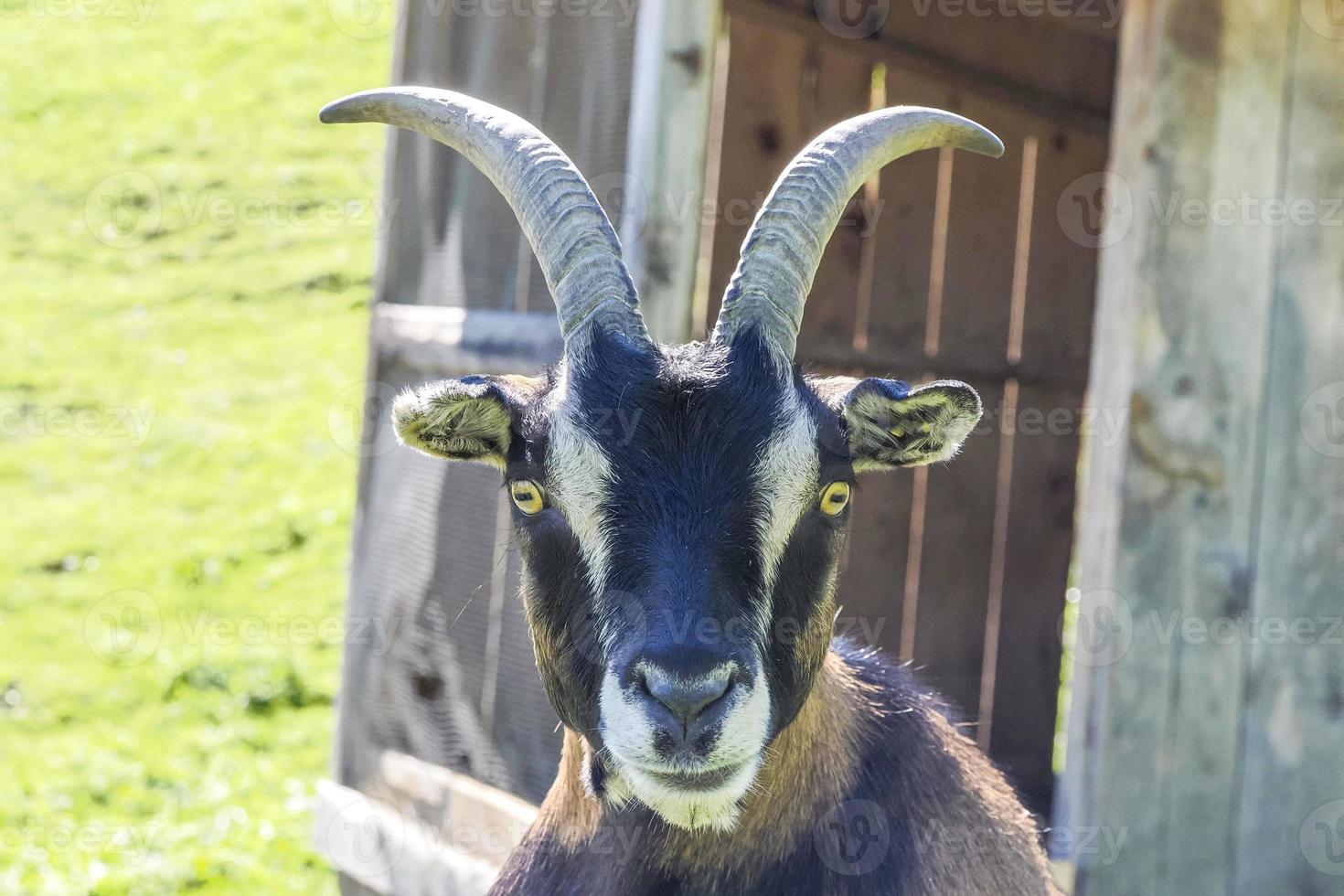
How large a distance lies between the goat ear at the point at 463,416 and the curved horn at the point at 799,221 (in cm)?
51

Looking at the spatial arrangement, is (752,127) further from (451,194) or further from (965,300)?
(451,194)

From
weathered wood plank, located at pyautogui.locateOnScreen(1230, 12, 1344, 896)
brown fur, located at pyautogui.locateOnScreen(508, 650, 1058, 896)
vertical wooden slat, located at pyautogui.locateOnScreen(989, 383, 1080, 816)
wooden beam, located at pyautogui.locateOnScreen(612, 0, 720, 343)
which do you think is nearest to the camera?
brown fur, located at pyautogui.locateOnScreen(508, 650, 1058, 896)

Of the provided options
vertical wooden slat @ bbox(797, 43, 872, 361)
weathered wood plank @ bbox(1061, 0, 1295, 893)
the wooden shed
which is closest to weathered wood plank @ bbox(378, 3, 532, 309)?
the wooden shed

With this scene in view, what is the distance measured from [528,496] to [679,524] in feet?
1.41

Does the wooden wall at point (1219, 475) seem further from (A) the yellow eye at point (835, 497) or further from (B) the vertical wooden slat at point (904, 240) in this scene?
(B) the vertical wooden slat at point (904, 240)

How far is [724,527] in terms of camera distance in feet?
9.82

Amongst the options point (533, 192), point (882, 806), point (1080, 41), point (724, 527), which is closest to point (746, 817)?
point (882, 806)

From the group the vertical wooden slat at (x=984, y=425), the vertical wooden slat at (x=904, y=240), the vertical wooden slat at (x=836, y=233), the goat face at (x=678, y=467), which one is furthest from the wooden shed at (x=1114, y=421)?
the goat face at (x=678, y=467)

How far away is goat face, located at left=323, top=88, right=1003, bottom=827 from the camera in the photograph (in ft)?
9.31

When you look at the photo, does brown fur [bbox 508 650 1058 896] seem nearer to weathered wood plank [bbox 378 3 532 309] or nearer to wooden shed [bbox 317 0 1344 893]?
wooden shed [bbox 317 0 1344 893]

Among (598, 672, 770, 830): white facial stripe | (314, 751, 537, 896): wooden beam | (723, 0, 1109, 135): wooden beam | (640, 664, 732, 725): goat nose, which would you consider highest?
(723, 0, 1109, 135): wooden beam

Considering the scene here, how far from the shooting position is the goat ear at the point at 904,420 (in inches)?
128

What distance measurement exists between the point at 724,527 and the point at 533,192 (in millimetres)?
979

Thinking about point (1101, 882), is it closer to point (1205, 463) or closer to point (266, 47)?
point (1205, 463)
